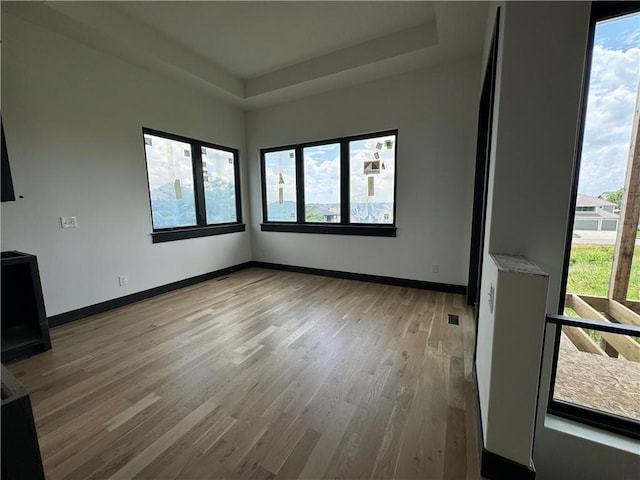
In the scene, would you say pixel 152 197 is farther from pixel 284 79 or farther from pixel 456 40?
pixel 456 40

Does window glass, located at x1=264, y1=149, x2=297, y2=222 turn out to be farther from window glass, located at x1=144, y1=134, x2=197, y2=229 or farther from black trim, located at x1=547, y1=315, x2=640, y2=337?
black trim, located at x1=547, y1=315, x2=640, y2=337

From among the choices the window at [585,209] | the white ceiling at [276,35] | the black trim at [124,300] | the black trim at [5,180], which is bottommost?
the black trim at [124,300]

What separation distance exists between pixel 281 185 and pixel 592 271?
4.14 metres

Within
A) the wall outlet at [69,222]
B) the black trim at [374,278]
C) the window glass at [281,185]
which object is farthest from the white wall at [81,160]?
the black trim at [374,278]

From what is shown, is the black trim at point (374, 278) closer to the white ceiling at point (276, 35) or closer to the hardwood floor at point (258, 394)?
the hardwood floor at point (258, 394)

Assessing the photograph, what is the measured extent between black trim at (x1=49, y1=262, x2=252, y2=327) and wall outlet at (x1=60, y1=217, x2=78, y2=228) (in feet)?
3.00

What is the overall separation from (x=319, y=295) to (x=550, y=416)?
8.39ft

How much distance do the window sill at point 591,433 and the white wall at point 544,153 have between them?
0.08ft

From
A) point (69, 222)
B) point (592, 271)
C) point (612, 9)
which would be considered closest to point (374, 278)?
point (592, 271)

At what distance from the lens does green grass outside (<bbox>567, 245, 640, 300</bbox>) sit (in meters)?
1.44

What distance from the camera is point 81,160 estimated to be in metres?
2.95

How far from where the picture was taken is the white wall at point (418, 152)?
335 centimetres

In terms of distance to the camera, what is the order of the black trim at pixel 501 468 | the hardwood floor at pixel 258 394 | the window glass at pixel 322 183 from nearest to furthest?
the black trim at pixel 501 468 → the hardwood floor at pixel 258 394 → the window glass at pixel 322 183

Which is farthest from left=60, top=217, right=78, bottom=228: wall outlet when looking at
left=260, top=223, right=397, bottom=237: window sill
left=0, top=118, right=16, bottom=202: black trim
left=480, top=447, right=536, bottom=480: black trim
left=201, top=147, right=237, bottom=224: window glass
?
left=480, top=447, right=536, bottom=480: black trim
